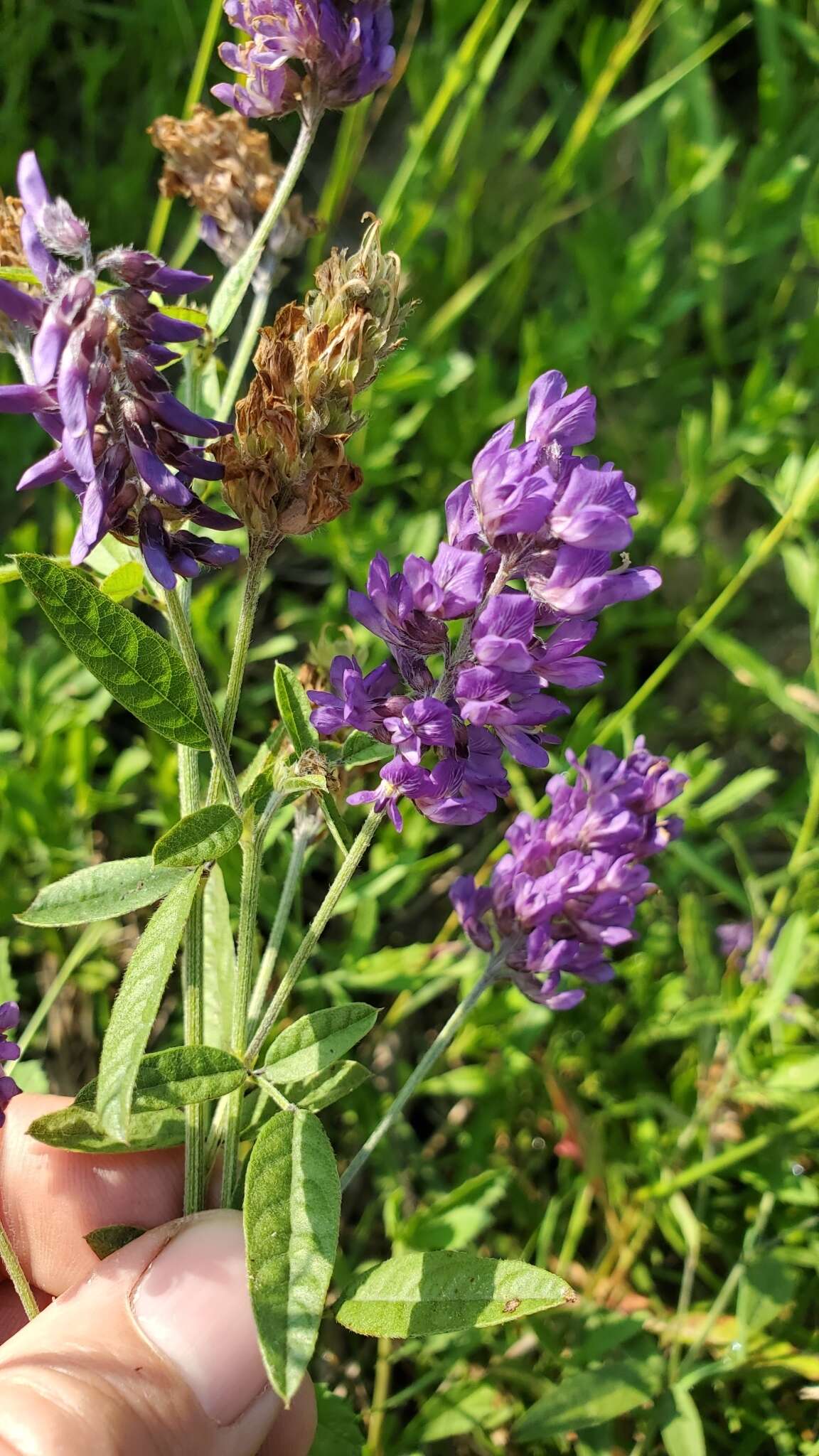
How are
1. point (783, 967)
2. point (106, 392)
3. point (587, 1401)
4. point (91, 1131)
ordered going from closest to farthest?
point (106, 392) → point (91, 1131) → point (587, 1401) → point (783, 967)

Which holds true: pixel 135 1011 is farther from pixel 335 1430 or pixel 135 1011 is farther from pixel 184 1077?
pixel 335 1430

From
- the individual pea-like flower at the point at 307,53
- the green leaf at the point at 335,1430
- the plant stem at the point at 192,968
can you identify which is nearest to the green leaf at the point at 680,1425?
the green leaf at the point at 335,1430

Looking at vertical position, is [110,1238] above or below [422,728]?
below

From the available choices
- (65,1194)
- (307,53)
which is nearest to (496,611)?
(307,53)

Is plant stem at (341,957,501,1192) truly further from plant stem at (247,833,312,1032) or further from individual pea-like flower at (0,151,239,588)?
individual pea-like flower at (0,151,239,588)

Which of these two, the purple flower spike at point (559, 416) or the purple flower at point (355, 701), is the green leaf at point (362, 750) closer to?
the purple flower at point (355, 701)

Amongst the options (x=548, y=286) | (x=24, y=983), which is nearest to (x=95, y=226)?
(x=548, y=286)
